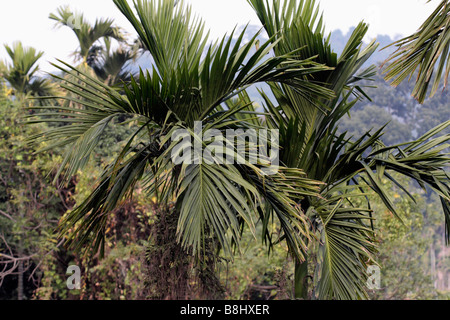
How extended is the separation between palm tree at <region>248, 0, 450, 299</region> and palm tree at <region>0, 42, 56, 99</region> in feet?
20.9

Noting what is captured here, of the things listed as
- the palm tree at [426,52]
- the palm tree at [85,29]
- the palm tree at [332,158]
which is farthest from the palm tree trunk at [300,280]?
the palm tree at [85,29]

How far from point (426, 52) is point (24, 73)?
24.5ft

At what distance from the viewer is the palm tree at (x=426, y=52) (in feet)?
9.67

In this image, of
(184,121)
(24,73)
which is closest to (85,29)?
(24,73)

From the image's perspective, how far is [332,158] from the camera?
3359mm

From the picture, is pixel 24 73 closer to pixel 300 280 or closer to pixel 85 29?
pixel 85 29

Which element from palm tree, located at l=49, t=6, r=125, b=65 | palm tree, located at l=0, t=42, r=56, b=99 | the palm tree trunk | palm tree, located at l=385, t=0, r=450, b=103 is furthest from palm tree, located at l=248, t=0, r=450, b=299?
palm tree, located at l=0, t=42, r=56, b=99

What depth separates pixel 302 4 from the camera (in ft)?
10.8

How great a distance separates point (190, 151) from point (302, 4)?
158cm

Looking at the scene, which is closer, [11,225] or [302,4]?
[302,4]

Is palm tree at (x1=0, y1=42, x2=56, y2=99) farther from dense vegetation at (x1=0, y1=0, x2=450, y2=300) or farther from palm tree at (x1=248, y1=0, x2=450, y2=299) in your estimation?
palm tree at (x1=248, y1=0, x2=450, y2=299)

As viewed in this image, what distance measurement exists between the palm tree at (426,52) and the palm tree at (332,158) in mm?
243
